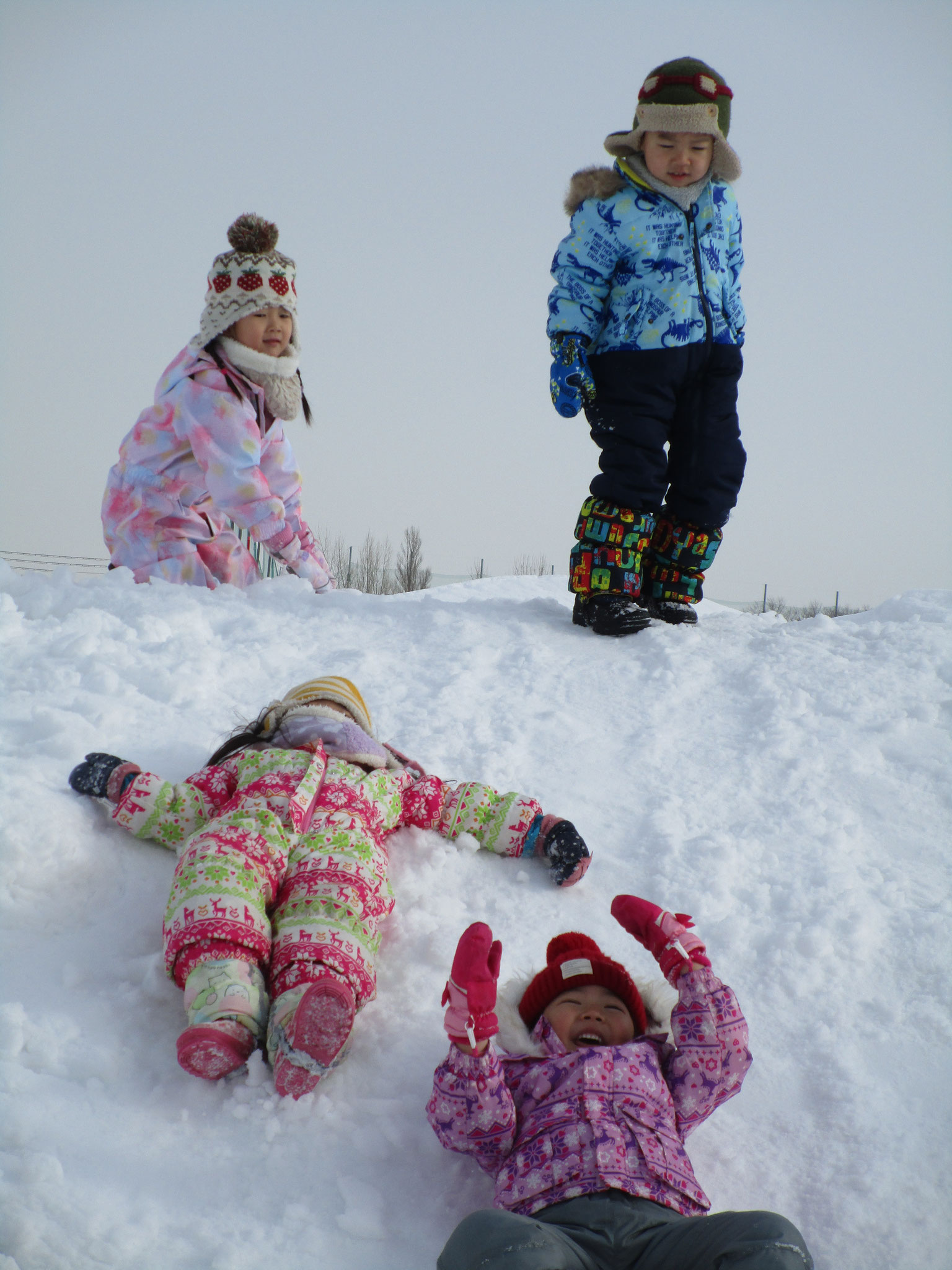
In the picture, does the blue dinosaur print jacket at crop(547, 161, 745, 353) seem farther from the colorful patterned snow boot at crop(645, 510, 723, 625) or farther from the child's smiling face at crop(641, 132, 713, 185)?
the colorful patterned snow boot at crop(645, 510, 723, 625)

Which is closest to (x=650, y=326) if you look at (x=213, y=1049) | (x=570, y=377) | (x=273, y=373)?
(x=570, y=377)

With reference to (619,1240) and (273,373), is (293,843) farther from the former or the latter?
(273,373)

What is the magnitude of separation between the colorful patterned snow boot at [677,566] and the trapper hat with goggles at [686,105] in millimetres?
1338

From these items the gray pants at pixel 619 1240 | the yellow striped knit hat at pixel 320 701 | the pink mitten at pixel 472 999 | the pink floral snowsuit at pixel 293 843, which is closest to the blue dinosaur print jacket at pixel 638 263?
the yellow striped knit hat at pixel 320 701

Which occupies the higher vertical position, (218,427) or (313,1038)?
(218,427)

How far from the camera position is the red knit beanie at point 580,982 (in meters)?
1.64

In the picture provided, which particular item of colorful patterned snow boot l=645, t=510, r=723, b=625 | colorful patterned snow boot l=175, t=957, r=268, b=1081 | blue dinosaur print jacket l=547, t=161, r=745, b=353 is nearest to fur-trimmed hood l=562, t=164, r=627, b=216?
blue dinosaur print jacket l=547, t=161, r=745, b=353

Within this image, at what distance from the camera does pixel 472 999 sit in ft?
4.49

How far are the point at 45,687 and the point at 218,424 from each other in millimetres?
1364

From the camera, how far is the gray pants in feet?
3.65

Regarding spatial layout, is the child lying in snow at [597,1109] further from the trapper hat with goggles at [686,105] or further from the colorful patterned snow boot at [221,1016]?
the trapper hat with goggles at [686,105]

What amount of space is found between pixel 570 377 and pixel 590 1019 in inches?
93.4

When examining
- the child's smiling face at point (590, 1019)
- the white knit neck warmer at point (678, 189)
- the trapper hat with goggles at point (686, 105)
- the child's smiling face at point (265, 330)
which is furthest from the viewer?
the child's smiling face at point (265, 330)

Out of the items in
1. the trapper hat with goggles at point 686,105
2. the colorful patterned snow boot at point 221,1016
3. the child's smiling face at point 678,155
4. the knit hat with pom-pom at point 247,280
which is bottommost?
the colorful patterned snow boot at point 221,1016
